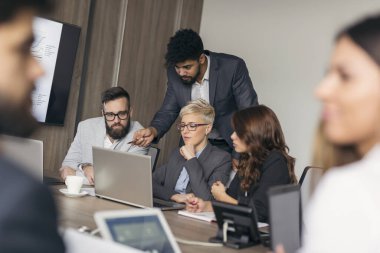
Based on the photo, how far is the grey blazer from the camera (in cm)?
387

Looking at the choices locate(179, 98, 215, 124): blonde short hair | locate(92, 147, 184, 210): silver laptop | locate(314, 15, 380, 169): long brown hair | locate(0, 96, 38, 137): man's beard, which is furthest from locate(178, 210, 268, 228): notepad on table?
locate(0, 96, 38, 137): man's beard

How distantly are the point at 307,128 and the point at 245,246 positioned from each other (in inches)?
133

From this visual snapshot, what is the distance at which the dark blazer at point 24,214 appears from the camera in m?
0.60

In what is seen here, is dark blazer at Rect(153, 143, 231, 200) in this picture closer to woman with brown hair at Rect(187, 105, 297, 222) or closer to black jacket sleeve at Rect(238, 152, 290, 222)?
woman with brown hair at Rect(187, 105, 297, 222)

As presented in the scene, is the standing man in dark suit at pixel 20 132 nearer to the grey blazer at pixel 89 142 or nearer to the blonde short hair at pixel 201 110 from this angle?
the blonde short hair at pixel 201 110

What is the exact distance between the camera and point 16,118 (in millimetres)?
666

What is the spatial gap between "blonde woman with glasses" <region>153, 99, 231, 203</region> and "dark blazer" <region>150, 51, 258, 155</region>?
558mm

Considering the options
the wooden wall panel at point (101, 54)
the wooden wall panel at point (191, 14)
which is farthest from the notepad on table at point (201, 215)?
the wooden wall panel at point (191, 14)

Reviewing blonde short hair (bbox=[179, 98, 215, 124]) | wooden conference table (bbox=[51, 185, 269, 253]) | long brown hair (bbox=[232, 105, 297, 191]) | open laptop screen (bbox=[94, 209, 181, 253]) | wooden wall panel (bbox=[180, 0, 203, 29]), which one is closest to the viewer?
open laptop screen (bbox=[94, 209, 181, 253])

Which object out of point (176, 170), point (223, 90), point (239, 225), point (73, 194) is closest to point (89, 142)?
point (176, 170)

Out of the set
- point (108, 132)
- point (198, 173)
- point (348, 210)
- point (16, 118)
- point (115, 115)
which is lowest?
point (198, 173)

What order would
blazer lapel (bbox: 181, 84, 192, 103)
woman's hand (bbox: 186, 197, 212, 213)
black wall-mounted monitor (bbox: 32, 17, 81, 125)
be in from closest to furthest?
woman's hand (bbox: 186, 197, 212, 213) → blazer lapel (bbox: 181, 84, 192, 103) → black wall-mounted monitor (bbox: 32, 17, 81, 125)

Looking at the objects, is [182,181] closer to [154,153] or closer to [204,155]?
[204,155]

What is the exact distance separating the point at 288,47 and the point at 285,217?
378 centimetres
